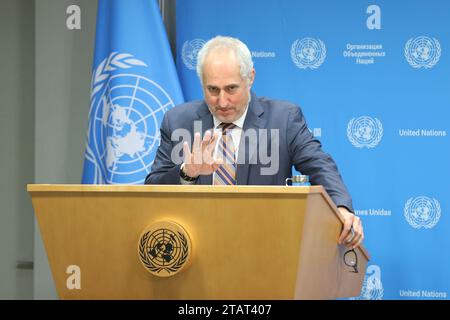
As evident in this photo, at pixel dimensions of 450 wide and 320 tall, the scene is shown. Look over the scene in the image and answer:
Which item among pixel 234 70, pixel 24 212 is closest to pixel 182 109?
pixel 234 70

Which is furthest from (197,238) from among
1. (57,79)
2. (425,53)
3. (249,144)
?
(57,79)

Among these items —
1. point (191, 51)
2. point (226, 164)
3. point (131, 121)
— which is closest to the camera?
point (226, 164)

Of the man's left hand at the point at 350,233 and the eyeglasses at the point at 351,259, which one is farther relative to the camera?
the eyeglasses at the point at 351,259

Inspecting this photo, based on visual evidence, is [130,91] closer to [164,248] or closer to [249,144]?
[249,144]

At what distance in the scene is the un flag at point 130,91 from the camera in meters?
4.43

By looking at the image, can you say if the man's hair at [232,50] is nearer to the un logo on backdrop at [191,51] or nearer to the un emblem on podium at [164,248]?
the un emblem on podium at [164,248]

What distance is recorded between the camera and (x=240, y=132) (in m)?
3.02

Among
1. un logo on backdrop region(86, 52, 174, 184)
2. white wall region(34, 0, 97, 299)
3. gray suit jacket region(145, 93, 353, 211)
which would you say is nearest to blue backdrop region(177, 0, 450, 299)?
un logo on backdrop region(86, 52, 174, 184)

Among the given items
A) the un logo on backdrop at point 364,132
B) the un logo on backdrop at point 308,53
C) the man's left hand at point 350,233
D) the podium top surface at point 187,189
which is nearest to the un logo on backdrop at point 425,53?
the un logo on backdrop at point 364,132

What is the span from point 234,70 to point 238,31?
6.67 feet

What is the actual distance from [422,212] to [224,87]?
2.30 metres

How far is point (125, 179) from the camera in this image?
14.5 ft

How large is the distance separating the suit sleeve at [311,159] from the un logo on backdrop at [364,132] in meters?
1.66
